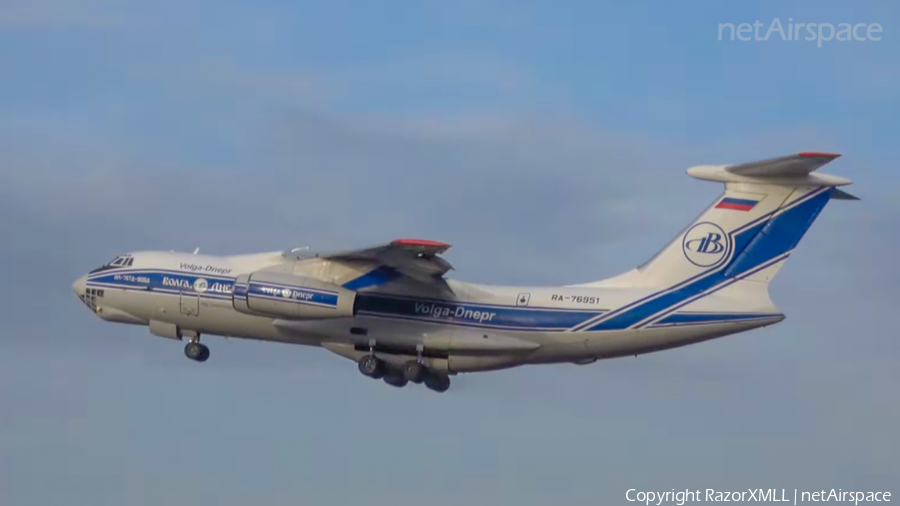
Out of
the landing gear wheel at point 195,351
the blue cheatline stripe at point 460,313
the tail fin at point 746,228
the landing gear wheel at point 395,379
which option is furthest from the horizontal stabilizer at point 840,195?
the landing gear wheel at point 195,351

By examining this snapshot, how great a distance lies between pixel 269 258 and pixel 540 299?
3.33 m

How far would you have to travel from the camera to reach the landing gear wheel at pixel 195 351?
68.8ft

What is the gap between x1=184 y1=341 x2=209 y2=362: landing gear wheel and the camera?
21.0 m

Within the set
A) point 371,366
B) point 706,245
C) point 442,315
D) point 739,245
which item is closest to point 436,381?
point 371,366

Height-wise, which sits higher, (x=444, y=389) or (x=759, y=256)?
(x=759, y=256)

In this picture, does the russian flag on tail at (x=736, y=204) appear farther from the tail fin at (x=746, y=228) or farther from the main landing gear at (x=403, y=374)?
the main landing gear at (x=403, y=374)

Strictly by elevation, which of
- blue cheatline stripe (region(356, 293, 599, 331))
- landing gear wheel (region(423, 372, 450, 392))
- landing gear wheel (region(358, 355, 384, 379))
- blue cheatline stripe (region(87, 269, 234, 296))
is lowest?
landing gear wheel (region(423, 372, 450, 392))

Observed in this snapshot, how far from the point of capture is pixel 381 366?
20266mm

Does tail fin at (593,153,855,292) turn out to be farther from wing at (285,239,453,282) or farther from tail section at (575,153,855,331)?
wing at (285,239,453,282)

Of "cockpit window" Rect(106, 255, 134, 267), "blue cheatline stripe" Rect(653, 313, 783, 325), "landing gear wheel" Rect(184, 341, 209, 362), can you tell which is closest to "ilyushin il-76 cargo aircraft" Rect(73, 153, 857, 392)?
"blue cheatline stripe" Rect(653, 313, 783, 325)

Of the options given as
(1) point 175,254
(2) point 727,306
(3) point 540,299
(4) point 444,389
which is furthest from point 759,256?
(1) point 175,254

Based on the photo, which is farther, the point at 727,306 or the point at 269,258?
the point at 269,258

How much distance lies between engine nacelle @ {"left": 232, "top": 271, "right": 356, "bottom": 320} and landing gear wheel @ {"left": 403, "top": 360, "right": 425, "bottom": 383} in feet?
3.77

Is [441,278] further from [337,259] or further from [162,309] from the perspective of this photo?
[162,309]
